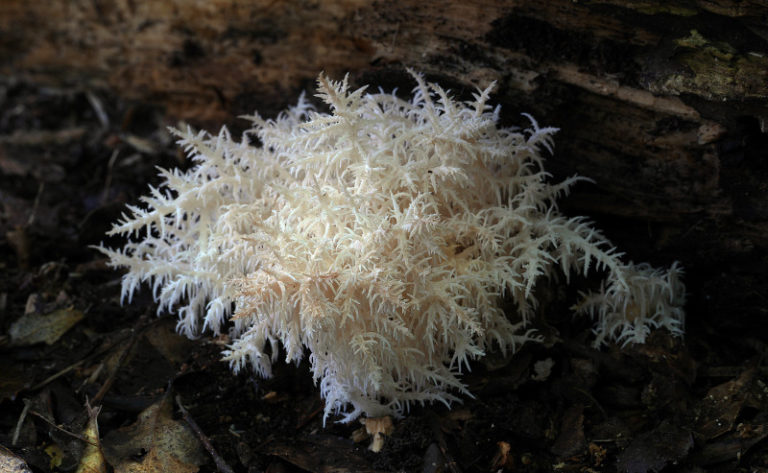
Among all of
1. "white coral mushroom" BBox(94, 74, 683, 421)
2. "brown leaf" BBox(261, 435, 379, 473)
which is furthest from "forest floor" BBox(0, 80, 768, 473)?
"white coral mushroom" BBox(94, 74, 683, 421)

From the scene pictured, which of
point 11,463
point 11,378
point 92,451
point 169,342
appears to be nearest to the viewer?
point 11,463

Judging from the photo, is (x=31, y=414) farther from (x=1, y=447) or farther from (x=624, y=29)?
(x=624, y=29)

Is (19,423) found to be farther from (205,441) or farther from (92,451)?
(205,441)

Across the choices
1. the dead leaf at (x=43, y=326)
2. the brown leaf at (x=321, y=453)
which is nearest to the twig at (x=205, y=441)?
the brown leaf at (x=321, y=453)

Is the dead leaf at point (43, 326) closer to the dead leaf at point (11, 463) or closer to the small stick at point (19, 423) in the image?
the small stick at point (19, 423)

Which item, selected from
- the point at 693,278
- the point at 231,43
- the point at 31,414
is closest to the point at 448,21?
the point at 231,43

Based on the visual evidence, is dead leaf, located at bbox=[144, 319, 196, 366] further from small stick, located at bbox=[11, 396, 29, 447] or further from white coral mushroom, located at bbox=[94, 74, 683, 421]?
small stick, located at bbox=[11, 396, 29, 447]

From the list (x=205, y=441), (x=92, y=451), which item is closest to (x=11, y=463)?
(x=92, y=451)
